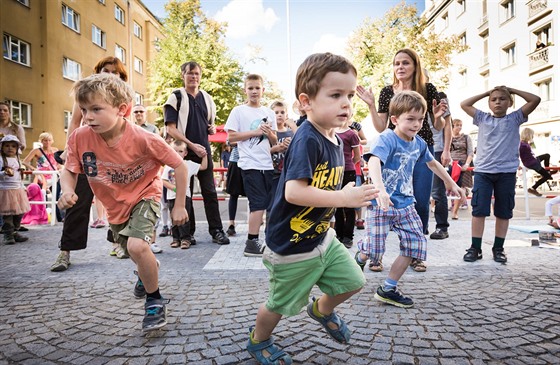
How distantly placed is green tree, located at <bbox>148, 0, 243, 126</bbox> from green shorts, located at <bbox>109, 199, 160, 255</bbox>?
84.1ft

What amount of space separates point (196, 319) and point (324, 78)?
1874mm

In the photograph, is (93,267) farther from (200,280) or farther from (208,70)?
(208,70)

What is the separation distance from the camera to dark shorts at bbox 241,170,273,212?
17.3 ft

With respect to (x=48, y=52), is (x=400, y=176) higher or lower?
lower

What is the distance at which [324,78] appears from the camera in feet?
7.00

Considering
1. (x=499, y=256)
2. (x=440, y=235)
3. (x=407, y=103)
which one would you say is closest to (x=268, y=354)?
(x=407, y=103)

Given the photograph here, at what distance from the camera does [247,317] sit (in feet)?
9.53

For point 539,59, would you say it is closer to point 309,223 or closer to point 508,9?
point 508,9

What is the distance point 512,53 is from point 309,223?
3455 cm

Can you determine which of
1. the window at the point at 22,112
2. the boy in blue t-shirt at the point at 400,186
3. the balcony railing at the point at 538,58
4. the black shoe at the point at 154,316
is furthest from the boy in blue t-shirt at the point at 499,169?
the balcony railing at the point at 538,58

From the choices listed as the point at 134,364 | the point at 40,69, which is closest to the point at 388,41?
the point at 40,69

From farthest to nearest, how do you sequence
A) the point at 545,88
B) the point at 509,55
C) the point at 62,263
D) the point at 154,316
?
the point at 509,55
the point at 545,88
the point at 62,263
the point at 154,316

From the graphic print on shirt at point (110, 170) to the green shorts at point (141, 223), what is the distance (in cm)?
21

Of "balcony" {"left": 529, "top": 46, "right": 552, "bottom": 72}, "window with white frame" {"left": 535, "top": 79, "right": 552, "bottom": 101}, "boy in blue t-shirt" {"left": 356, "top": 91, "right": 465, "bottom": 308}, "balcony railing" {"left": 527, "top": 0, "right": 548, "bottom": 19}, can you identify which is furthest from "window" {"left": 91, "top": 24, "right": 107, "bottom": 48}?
"window with white frame" {"left": 535, "top": 79, "right": 552, "bottom": 101}
